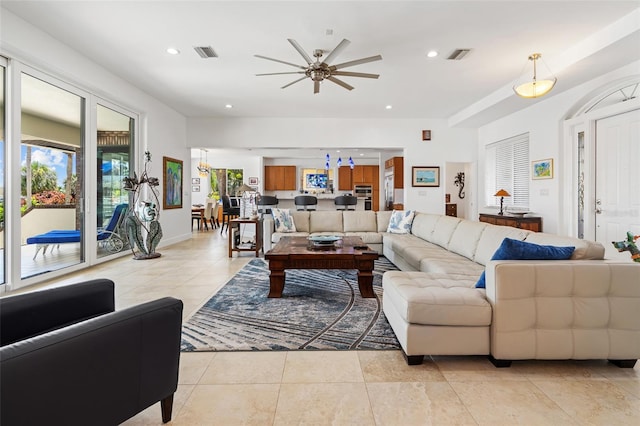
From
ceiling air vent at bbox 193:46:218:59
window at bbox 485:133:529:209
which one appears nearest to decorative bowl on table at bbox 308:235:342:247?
ceiling air vent at bbox 193:46:218:59

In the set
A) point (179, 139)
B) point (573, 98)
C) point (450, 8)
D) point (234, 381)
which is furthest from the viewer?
point (179, 139)

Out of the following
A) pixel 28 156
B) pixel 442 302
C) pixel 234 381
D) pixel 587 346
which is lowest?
pixel 234 381

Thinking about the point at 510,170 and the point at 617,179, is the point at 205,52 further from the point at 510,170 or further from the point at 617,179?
the point at 510,170

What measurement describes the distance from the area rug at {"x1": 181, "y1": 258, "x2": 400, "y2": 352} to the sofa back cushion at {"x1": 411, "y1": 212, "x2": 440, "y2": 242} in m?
1.36

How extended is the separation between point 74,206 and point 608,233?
23.8 feet

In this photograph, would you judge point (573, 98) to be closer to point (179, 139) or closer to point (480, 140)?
point (480, 140)

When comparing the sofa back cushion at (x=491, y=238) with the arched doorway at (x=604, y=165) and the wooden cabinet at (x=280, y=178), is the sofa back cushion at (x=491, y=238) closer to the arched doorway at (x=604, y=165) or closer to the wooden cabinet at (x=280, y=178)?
the arched doorway at (x=604, y=165)

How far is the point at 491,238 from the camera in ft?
10.4

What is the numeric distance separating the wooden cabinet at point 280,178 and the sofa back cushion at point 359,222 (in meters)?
5.54

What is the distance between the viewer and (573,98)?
4723 mm

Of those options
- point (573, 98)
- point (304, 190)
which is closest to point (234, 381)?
point (573, 98)

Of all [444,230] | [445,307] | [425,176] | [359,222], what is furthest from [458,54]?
[425,176]

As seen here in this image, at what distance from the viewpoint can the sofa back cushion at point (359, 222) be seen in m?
5.69

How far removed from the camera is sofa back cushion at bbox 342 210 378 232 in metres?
5.69
